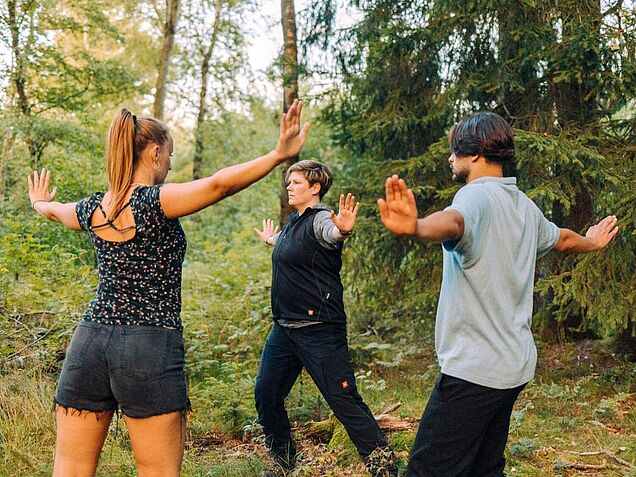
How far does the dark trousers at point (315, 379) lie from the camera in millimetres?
4094

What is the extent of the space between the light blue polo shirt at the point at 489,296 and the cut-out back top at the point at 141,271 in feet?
3.66

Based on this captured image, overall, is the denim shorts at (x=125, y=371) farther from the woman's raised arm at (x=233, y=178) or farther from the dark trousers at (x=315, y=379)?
the dark trousers at (x=315, y=379)

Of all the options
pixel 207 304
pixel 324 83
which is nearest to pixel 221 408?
pixel 207 304

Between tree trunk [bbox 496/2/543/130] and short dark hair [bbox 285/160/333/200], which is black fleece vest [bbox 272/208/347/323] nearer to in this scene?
short dark hair [bbox 285/160/333/200]

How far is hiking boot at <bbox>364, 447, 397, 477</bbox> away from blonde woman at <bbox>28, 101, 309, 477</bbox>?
153 centimetres

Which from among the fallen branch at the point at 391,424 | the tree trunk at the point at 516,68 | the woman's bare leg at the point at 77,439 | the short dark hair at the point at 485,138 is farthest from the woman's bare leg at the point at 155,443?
the tree trunk at the point at 516,68

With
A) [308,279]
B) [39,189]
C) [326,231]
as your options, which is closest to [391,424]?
[308,279]

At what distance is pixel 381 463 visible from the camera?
4.00 metres

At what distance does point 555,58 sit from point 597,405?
10.6ft

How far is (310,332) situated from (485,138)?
182 centimetres

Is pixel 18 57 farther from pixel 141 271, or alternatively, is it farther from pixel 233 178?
pixel 233 178

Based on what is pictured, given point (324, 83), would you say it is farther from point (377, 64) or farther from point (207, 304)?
point (207, 304)

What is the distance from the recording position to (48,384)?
562cm

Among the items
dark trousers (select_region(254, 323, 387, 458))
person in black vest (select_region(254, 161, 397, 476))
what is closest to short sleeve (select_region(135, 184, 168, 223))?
person in black vest (select_region(254, 161, 397, 476))
